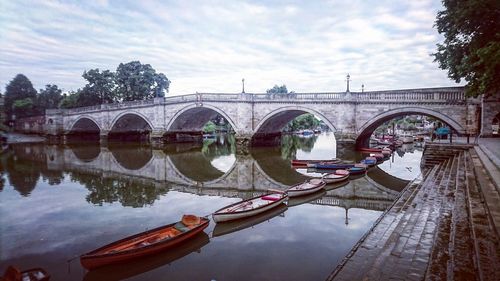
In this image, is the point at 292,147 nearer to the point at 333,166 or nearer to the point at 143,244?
the point at 333,166

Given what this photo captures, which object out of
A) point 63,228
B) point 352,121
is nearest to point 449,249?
point 63,228

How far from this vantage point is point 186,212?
11.2 m

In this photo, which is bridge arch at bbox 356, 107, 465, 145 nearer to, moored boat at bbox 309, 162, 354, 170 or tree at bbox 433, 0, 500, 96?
tree at bbox 433, 0, 500, 96

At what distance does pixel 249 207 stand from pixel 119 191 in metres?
A: 7.42

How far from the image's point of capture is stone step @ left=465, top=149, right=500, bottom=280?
4348mm

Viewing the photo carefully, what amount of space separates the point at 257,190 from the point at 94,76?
46.9 m

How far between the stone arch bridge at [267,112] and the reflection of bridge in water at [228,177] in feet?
20.2

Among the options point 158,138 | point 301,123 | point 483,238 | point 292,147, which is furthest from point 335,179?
point 301,123

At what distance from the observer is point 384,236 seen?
22.0ft

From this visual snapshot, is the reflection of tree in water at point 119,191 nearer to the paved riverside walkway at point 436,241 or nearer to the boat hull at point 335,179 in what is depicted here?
the boat hull at point 335,179

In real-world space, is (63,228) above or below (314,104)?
below

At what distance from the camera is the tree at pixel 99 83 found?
5181 centimetres

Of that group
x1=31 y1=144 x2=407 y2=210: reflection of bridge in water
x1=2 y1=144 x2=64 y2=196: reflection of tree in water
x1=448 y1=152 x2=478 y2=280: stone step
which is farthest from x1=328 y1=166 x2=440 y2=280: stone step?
x1=2 y1=144 x2=64 y2=196: reflection of tree in water

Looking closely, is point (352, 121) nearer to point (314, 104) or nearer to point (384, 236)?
point (314, 104)
